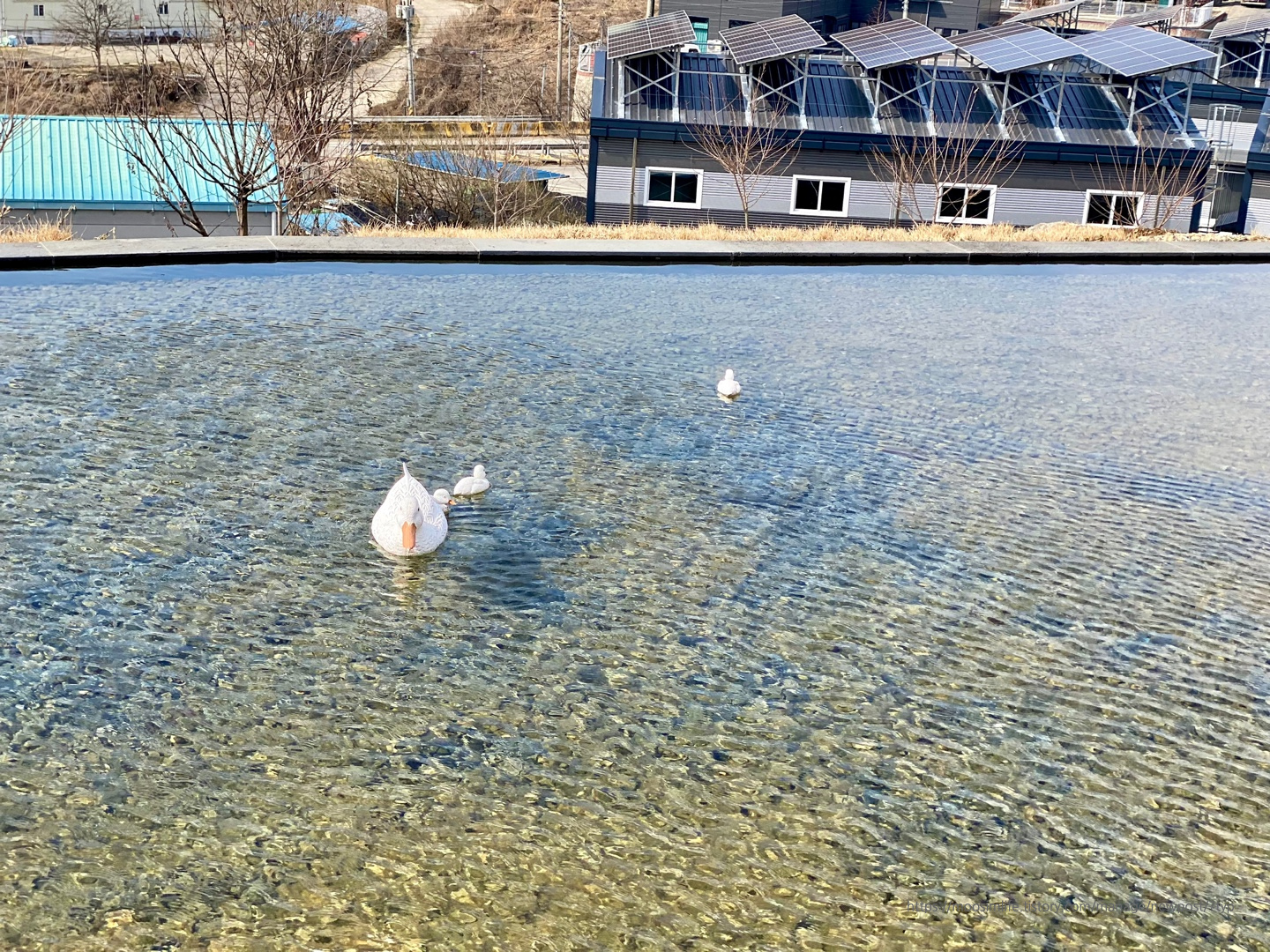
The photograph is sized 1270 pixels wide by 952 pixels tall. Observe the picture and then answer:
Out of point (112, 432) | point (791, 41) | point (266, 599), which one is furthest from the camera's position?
point (791, 41)

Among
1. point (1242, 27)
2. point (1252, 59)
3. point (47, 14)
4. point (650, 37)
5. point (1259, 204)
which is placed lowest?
point (1259, 204)

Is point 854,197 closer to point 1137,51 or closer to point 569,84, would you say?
point 1137,51

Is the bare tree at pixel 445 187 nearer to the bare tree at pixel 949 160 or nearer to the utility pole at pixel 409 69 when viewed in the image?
the bare tree at pixel 949 160

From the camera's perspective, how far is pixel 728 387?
7910mm

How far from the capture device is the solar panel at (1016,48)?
2683 centimetres

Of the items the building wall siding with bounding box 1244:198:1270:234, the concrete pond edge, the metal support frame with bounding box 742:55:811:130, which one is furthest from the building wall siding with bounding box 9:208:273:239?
the building wall siding with bounding box 1244:198:1270:234

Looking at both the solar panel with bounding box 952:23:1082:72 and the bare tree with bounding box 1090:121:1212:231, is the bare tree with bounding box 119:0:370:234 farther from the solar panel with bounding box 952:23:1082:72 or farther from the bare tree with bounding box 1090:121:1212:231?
the bare tree with bounding box 1090:121:1212:231

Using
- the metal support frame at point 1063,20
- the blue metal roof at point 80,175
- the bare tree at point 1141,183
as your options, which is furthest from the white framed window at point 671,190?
the metal support frame at point 1063,20

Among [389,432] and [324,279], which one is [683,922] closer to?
[389,432]

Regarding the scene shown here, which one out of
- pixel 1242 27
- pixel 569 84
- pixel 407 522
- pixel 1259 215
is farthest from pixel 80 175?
pixel 1242 27

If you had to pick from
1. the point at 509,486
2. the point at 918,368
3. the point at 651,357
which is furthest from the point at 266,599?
the point at 918,368

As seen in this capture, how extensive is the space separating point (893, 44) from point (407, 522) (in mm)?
25505

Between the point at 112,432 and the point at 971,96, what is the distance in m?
25.2

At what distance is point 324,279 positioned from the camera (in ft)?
34.3
